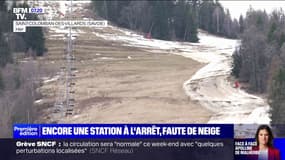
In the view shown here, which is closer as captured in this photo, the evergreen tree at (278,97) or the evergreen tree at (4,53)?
the evergreen tree at (278,97)

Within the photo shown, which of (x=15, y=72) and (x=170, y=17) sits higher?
(x=170, y=17)

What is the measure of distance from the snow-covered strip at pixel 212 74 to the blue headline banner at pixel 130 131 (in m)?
6.77

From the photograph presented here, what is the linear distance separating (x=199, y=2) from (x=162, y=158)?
899cm

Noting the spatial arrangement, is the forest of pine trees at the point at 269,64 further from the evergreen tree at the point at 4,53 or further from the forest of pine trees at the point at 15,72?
the evergreen tree at the point at 4,53

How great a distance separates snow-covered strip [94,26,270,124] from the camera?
1459 centimetres

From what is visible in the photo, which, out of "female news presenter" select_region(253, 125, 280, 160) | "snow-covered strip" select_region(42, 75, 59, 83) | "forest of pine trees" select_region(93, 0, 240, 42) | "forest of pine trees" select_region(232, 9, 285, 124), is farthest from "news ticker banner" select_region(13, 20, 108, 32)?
"female news presenter" select_region(253, 125, 280, 160)

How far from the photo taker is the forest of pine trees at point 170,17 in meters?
14.9

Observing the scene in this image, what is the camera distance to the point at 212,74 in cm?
1491

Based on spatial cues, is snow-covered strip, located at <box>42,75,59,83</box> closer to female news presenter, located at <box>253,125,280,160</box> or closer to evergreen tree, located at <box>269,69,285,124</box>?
evergreen tree, located at <box>269,69,285,124</box>
